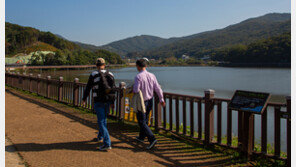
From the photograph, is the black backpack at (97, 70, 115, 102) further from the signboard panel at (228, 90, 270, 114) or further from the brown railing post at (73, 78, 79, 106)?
the brown railing post at (73, 78, 79, 106)

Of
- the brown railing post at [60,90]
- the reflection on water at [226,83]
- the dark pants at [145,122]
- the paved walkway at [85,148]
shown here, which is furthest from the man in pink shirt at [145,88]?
the reflection on water at [226,83]

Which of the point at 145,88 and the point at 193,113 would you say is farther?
the point at 193,113

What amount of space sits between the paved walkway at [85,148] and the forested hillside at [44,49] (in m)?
Result: 113

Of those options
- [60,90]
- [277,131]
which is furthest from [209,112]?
[60,90]

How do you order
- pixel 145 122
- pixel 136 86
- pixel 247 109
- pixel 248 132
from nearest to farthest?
pixel 247 109 < pixel 248 132 < pixel 136 86 < pixel 145 122

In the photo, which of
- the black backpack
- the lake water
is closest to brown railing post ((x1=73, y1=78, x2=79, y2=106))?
the lake water

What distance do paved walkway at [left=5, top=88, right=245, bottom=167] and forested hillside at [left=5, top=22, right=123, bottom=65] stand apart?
113032 millimetres

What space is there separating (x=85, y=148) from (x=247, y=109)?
3.18m

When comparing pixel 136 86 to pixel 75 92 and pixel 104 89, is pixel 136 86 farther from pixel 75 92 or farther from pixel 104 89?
pixel 75 92

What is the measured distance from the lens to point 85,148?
4984mm

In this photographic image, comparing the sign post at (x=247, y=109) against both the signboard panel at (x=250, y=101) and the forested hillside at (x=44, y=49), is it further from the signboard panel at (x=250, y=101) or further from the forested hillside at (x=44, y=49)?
the forested hillside at (x=44, y=49)

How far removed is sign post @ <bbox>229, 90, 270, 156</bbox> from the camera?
13.1ft

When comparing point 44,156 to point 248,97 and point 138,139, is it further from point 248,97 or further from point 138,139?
point 248,97
